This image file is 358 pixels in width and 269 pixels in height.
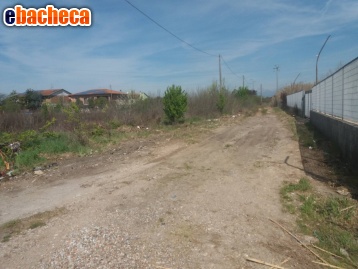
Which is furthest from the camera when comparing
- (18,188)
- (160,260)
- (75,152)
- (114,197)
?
(75,152)

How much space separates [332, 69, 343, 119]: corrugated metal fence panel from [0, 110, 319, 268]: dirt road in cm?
196

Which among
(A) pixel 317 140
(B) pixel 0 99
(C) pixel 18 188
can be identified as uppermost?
(B) pixel 0 99

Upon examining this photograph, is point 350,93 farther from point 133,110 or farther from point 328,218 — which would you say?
point 133,110

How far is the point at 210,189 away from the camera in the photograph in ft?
18.7

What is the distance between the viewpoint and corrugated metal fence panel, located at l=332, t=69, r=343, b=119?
8438 mm

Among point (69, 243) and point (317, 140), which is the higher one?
point (317, 140)

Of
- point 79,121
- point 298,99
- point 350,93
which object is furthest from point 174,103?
point 298,99

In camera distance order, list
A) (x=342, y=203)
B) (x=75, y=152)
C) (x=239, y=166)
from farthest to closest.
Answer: (x=75, y=152) → (x=239, y=166) → (x=342, y=203)

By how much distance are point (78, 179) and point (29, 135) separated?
4.97m

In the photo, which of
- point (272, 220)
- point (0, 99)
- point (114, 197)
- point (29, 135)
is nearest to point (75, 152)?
point (29, 135)

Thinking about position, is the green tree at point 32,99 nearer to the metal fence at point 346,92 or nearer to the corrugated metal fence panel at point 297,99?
the corrugated metal fence panel at point 297,99

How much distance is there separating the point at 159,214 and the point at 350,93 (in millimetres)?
5630

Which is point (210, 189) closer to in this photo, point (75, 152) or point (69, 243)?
point (69, 243)

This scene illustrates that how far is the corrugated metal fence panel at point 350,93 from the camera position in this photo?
6639 millimetres
